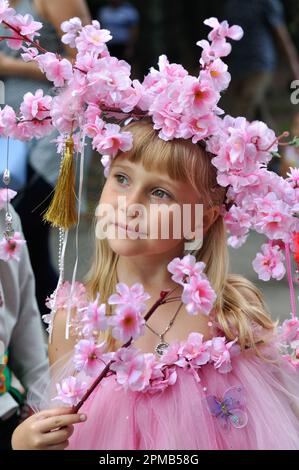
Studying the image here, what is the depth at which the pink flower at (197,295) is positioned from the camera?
1653mm

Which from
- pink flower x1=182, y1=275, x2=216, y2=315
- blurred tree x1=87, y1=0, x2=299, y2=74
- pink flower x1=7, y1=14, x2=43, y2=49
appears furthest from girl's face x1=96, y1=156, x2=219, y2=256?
blurred tree x1=87, y1=0, x2=299, y2=74

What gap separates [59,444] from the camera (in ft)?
5.81

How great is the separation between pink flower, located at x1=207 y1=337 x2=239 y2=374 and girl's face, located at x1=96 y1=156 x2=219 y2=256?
225 mm

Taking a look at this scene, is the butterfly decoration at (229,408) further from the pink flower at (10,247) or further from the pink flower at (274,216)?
the pink flower at (10,247)

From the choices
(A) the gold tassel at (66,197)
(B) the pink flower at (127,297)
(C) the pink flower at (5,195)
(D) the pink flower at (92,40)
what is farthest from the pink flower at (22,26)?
(B) the pink flower at (127,297)

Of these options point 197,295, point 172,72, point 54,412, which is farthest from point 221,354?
point 172,72

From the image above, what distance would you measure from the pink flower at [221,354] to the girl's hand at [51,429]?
31 cm

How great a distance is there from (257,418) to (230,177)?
0.51 meters

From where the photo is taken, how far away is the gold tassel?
72.1 inches

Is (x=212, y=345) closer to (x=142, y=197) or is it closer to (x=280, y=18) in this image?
(x=142, y=197)

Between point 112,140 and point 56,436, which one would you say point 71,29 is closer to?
point 112,140

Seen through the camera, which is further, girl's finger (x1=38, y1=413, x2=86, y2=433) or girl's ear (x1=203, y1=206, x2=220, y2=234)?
girl's ear (x1=203, y1=206, x2=220, y2=234)

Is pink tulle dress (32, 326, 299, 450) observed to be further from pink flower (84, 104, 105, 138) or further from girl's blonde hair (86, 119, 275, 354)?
pink flower (84, 104, 105, 138)
